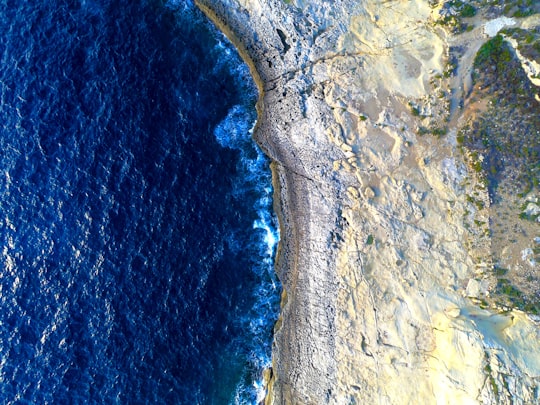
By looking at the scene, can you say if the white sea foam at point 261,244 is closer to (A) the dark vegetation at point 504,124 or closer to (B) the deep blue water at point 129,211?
(B) the deep blue water at point 129,211

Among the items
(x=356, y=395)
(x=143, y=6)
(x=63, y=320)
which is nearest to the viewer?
(x=356, y=395)

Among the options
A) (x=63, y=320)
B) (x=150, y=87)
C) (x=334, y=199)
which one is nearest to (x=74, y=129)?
(x=150, y=87)

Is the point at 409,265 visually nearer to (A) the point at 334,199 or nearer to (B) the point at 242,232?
(A) the point at 334,199

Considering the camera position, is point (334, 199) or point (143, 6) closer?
point (334, 199)

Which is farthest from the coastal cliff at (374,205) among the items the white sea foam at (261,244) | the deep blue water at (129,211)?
the deep blue water at (129,211)

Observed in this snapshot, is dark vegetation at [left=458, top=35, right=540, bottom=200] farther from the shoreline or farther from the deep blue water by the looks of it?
the deep blue water

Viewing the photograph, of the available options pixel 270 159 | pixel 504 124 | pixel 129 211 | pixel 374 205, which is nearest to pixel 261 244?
pixel 270 159
